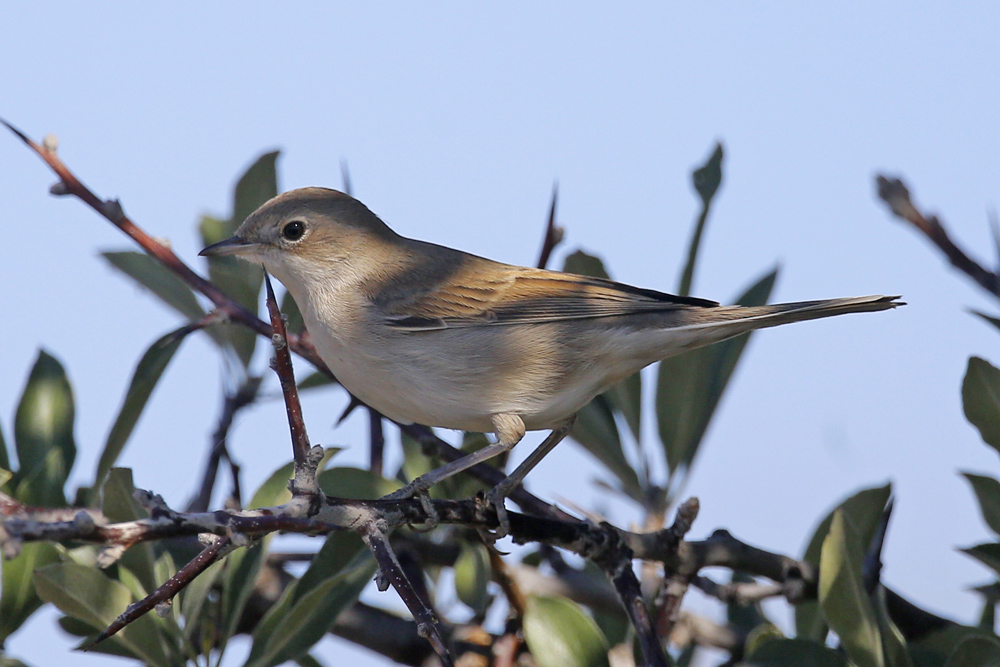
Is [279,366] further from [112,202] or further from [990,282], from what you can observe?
[990,282]

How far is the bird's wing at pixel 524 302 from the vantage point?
3.71 meters

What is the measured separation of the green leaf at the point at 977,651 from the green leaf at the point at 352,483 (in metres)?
1.70

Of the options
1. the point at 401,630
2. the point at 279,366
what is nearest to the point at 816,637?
the point at 401,630

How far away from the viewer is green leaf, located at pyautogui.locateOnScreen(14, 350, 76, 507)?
343 centimetres

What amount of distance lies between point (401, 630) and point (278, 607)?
726mm

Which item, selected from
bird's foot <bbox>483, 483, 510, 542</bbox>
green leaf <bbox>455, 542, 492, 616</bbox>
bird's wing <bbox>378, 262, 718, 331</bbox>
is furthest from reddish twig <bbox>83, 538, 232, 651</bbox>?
bird's wing <bbox>378, 262, 718, 331</bbox>

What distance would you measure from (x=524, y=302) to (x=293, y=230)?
3.35ft

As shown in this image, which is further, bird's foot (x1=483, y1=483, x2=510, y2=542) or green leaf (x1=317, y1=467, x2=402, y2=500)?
green leaf (x1=317, y1=467, x2=402, y2=500)

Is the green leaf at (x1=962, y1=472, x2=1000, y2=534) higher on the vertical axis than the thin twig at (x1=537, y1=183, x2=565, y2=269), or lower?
lower

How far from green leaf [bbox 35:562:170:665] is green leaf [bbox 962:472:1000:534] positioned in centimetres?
249

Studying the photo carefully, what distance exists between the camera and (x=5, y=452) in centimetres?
341

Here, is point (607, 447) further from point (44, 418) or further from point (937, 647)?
point (44, 418)

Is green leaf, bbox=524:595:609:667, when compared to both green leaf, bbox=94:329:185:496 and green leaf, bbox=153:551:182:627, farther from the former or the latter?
green leaf, bbox=94:329:185:496

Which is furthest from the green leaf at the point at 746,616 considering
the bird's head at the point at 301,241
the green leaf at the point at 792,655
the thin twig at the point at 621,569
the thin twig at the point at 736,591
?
the bird's head at the point at 301,241
